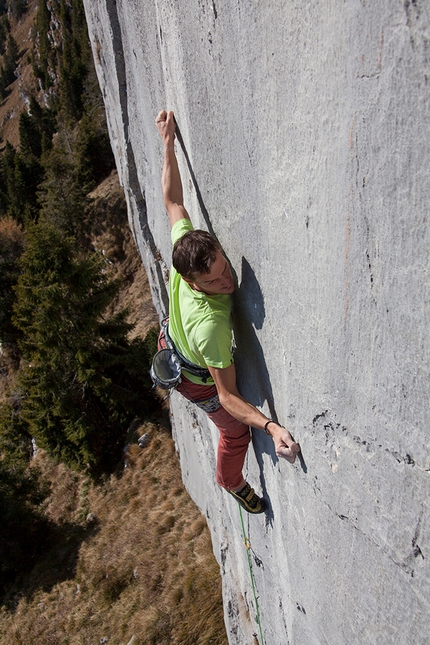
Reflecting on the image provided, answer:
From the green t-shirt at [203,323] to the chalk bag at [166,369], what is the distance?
1.06 feet

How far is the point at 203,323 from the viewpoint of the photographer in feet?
9.91

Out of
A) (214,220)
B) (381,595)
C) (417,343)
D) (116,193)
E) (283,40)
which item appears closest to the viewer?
(417,343)

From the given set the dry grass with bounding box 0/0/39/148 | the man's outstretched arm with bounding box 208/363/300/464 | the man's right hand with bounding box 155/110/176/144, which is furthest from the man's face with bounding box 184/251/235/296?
the dry grass with bounding box 0/0/39/148

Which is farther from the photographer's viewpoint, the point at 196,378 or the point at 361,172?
the point at 196,378

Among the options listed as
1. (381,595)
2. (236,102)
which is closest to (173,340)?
(236,102)

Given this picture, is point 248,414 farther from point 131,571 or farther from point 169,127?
point 131,571

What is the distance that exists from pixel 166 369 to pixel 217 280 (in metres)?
1.16

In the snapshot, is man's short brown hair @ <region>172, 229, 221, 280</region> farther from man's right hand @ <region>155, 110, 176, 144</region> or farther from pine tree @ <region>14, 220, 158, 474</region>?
pine tree @ <region>14, 220, 158, 474</region>

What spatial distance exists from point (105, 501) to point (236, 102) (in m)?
13.7

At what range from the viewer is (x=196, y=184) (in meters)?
3.70

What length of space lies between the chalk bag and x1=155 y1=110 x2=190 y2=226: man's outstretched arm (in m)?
1.04

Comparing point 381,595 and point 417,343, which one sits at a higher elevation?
point 417,343

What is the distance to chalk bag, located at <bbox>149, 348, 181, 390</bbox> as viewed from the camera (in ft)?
12.3

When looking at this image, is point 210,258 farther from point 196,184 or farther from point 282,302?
point 196,184
